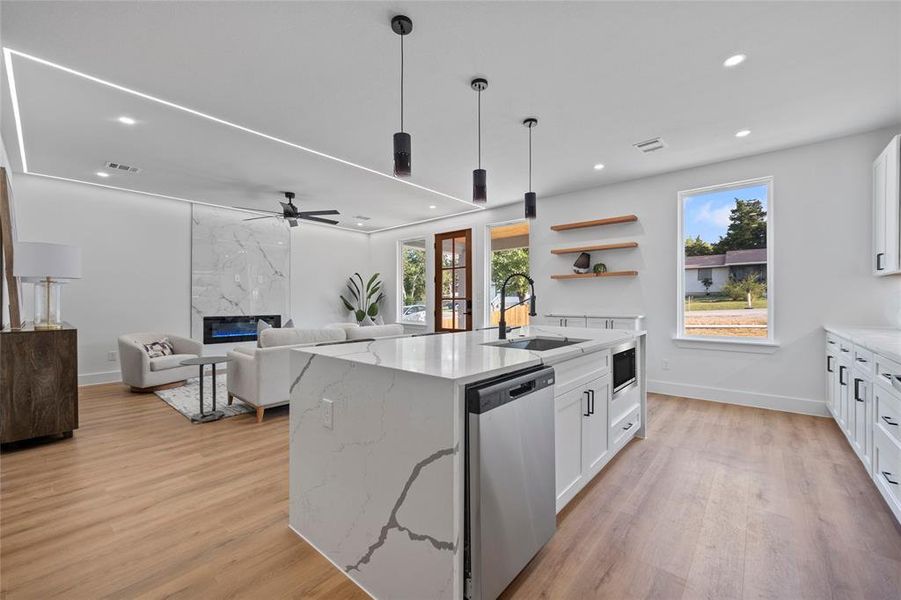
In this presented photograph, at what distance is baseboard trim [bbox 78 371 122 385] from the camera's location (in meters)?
5.12

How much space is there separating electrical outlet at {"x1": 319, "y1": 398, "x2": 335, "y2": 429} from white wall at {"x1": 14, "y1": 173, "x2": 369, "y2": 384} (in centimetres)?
529

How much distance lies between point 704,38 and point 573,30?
785 millimetres

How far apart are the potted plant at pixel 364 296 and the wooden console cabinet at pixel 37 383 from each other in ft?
16.1

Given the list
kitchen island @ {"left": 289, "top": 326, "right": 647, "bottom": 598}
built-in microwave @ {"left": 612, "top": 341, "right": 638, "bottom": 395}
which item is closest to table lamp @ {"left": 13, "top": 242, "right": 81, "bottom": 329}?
kitchen island @ {"left": 289, "top": 326, "right": 647, "bottom": 598}

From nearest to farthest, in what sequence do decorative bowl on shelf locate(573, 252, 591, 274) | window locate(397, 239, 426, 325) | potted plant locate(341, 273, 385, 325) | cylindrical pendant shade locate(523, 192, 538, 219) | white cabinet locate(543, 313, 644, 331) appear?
1. cylindrical pendant shade locate(523, 192, 538, 219)
2. white cabinet locate(543, 313, 644, 331)
3. decorative bowl on shelf locate(573, 252, 591, 274)
4. window locate(397, 239, 426, 325)
5. potted plant locate(341, 273, 385, 325)

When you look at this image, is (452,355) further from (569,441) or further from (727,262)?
(727,262)

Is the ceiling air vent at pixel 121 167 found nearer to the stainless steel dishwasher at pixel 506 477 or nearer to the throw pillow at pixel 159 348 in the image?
the throw pillow at pixel 159 348

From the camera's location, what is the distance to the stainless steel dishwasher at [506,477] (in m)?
1.35

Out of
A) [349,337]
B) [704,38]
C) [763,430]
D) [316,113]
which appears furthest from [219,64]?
[763,430]

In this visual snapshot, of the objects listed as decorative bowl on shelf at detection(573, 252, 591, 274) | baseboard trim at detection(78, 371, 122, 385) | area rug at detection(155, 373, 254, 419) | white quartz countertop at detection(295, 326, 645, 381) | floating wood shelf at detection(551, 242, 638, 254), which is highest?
floating wood shelf at detection(551, 242, 638, 254)

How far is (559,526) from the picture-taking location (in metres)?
2.02

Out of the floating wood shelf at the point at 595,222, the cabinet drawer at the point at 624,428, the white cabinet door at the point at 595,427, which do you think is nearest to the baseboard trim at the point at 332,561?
the white cabinet door at the point at 595,427

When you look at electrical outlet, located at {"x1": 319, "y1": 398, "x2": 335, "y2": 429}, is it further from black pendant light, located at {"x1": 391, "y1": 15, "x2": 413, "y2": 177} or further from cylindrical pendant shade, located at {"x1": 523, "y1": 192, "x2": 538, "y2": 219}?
cylindrical pendant shade, located at {"x1": 523, "y1": 192, "x2": 538, "y2": 219}

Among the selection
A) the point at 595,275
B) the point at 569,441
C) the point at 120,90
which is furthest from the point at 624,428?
the point at 120,90
